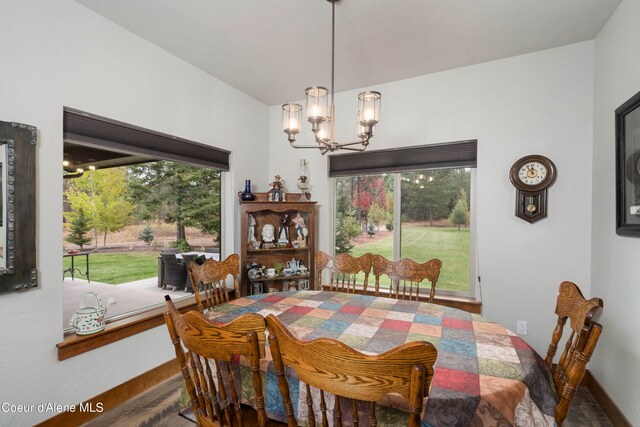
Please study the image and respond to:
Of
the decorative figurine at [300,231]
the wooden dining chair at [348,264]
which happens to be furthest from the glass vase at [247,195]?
the wooden dining chair at [348,264]

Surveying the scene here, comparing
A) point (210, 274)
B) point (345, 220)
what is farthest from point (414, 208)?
point (210, 274)

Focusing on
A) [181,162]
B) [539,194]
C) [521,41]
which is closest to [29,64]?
[181,162]

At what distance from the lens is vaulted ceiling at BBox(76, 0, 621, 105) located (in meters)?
Result: 2.02

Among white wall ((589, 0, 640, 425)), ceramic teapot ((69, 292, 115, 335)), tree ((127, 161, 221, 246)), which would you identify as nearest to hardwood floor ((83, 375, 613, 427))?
white wall ((589, 0, 640, 425))

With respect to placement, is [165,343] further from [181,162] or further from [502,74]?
[502,74]

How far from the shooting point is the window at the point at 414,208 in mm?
2959

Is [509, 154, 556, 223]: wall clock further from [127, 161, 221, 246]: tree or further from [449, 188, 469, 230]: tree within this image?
[127, 161, 221, 246]: tree

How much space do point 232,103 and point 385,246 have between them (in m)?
2.28

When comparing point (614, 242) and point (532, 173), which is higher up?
point (532, 173)

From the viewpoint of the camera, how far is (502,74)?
2695mm

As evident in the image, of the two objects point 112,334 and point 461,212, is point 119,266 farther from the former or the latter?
point 461,212

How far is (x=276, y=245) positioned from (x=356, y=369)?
2697mm

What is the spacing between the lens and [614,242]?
6.69 feet

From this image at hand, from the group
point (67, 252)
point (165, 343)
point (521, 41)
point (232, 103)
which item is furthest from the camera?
point (232, 103)
